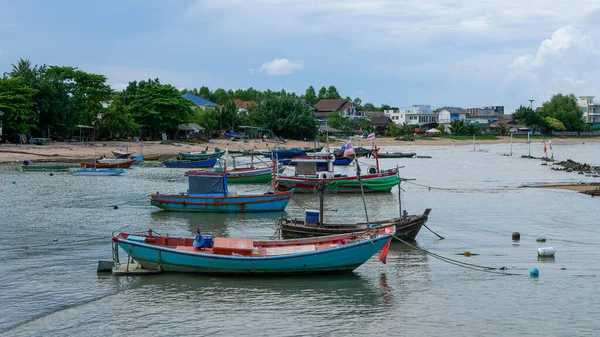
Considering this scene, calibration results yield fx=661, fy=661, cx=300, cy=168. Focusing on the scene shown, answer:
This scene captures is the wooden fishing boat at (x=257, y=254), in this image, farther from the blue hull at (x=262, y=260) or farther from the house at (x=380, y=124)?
the house at (x=380, y=124)

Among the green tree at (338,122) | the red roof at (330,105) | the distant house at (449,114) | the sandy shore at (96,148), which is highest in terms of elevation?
the red roof at (330,105)

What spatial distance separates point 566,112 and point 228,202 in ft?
456

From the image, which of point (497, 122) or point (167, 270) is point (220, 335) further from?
point (497, 122)

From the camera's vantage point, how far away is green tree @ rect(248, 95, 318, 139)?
104 metres

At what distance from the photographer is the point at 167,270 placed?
19.2 meters

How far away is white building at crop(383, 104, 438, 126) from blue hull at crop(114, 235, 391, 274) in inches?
5328

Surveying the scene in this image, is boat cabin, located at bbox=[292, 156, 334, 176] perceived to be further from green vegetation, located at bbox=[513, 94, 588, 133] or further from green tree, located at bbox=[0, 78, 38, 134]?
green vegetation, located at bbox=[513, 94, 588, 133]

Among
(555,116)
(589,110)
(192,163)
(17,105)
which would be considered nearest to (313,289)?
(192,163)

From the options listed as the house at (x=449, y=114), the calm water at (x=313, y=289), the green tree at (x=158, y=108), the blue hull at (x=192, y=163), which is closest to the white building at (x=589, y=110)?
the house at (x=449, y=114)

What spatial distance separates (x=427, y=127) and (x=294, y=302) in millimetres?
131433

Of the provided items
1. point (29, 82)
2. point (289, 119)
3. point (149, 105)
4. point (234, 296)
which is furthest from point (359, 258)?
point (289, 119)

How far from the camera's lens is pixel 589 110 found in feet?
557

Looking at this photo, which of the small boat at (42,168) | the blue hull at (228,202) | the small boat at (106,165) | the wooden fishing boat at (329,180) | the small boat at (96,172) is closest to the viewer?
the blue hull at (228,202)

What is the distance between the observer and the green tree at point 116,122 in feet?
266
